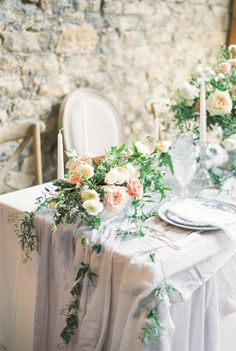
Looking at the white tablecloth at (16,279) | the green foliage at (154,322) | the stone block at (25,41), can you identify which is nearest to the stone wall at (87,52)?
the stone block at (25,41)

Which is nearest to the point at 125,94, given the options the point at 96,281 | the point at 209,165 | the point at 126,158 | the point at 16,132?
the point at 16,132

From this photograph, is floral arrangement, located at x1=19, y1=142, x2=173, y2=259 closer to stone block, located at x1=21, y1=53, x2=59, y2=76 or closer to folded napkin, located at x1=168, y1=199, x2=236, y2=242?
folded napkin, located at x1=168, y1=199, x2=236, y2=242

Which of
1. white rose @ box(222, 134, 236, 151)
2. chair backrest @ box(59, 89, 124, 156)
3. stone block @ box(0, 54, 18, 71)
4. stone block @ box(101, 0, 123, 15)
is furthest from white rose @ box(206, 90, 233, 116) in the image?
stone block @ box(101, 0, 123, 15)

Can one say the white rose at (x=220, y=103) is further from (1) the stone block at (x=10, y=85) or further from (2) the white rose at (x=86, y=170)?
(1) the stone block at (x=10, y=85)

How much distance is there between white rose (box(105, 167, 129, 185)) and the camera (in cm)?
140

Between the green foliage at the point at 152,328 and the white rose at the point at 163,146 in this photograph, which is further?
the white rose at the point at 163,146

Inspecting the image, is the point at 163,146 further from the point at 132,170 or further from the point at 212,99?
the point at 212,99

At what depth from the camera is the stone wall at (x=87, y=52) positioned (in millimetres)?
2652

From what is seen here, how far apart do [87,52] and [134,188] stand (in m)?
1.81

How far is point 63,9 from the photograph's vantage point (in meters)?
2.79

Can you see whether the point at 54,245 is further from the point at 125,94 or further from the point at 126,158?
the point at 125,94

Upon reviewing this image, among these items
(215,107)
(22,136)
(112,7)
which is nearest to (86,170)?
(215,107)

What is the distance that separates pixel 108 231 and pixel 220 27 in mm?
3196

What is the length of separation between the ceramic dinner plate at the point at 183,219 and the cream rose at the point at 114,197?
0.65 feet
